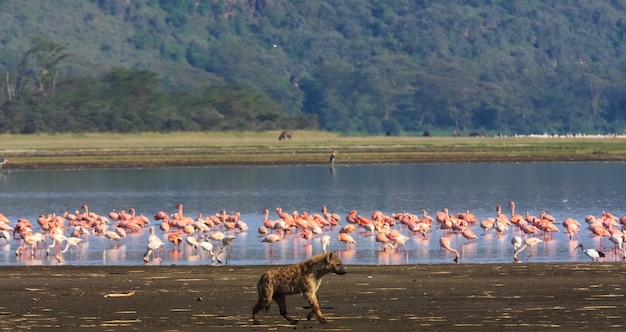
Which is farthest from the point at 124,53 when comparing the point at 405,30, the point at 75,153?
the point at 75,153

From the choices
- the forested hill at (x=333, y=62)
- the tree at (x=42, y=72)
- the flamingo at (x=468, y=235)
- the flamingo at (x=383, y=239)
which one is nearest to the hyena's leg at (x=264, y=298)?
the flamingo at (x=383, y=239)

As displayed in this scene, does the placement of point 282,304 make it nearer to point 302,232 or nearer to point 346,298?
point 346,298

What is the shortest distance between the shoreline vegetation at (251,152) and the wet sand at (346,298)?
120 ft

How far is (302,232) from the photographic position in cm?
2492

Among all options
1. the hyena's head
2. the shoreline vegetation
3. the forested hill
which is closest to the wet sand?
the hyena's head

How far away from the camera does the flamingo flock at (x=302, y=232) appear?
2153 cm

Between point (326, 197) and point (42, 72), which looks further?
point (42, 72)

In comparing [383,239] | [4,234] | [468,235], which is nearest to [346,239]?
[383,239]

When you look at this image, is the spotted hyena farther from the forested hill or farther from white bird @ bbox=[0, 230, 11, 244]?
the forested hill

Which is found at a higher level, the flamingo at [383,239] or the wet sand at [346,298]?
the flamingo at [383,239]

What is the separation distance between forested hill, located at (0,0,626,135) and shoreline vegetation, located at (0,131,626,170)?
12488 millimetres

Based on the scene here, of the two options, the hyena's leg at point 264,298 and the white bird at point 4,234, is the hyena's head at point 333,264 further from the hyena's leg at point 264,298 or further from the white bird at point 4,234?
the white bird at point 4,234

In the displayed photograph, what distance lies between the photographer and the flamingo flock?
848 inches

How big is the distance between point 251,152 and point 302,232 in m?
37.2
